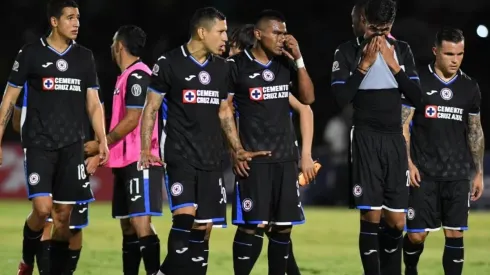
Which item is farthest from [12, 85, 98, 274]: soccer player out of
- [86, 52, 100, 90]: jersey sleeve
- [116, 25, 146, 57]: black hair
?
[116, 25, 146, 57]: black hair

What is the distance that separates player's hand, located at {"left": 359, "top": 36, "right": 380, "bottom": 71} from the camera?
755 cm

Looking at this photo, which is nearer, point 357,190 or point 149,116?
point 149,116

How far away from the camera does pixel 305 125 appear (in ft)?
28.0

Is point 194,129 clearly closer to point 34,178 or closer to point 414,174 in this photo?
point 34,178

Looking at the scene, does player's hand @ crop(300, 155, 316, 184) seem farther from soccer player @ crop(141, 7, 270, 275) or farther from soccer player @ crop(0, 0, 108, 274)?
soccer player @ crop(0, 0, 108, 274)

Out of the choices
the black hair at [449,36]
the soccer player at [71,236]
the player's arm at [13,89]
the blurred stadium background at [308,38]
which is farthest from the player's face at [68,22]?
the blurred stadium background at [308,38]

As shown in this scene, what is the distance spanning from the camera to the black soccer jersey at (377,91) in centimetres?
780

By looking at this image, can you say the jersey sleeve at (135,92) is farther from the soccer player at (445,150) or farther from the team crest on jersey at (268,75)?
the soccer player at (445,150)

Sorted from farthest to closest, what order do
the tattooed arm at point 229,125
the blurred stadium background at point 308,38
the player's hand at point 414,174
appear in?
the blurred stadium background at point 308,38 < the player's hand at point 414,174 < the tattooed arm at point 229,125

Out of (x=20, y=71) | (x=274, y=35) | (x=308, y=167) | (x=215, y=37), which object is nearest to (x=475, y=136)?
(x=308, y=167)

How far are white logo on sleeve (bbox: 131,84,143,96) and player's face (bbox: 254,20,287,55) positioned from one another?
116 centimetres

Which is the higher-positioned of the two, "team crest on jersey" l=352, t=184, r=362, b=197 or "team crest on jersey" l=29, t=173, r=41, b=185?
"team crest on jersey" l=29, t=173, r=41, b=185

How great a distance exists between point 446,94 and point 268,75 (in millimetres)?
1744

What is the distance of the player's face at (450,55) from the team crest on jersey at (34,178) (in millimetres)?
3489
